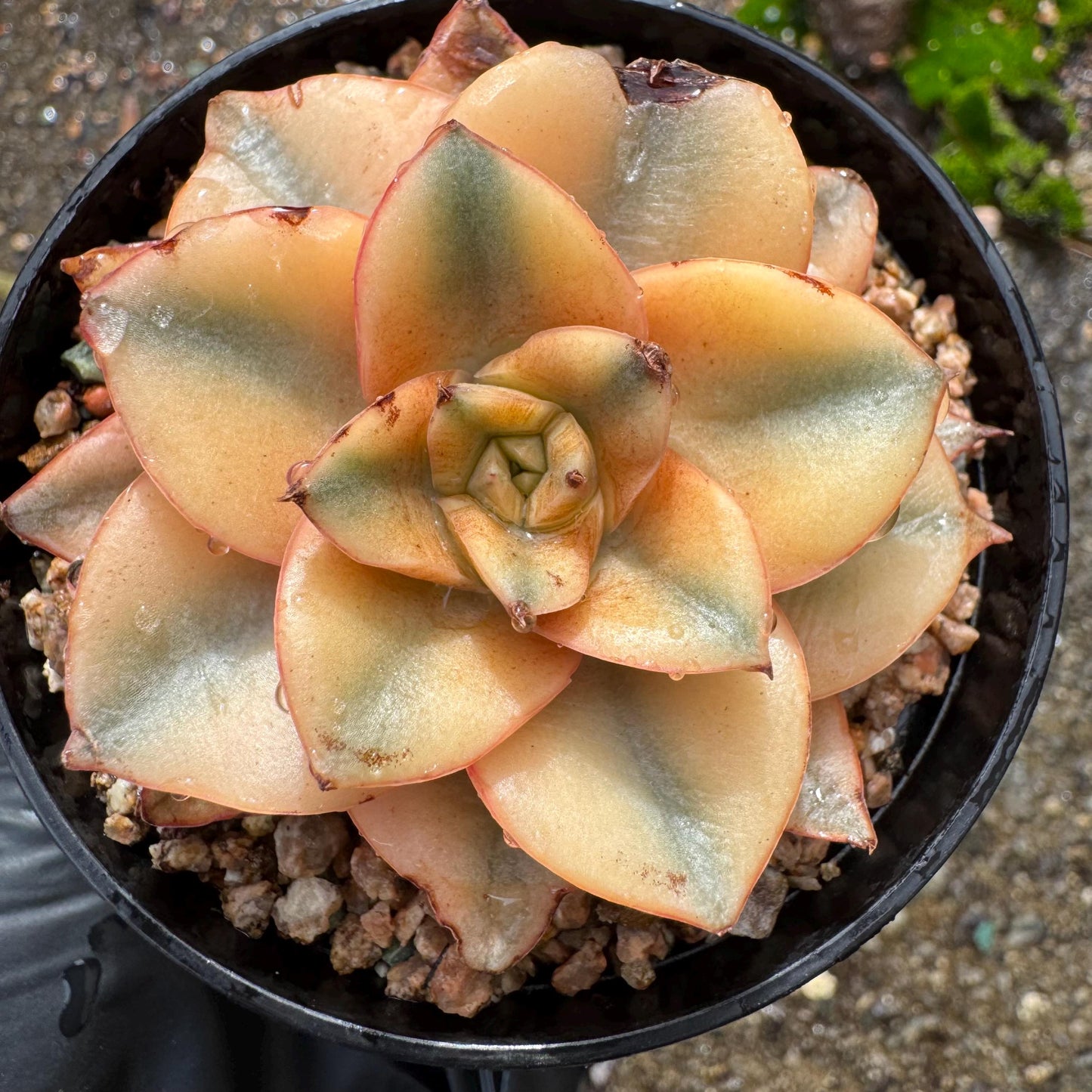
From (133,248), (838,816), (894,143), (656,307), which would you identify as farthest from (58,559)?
(894,143)

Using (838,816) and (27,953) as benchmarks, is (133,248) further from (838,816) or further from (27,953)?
(27,953)

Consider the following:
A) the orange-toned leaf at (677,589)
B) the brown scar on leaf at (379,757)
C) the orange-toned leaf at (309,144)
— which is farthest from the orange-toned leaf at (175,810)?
the orange-toned leaf at (309,144)

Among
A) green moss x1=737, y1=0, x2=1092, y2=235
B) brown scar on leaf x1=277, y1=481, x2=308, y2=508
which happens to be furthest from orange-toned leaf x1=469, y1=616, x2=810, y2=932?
green moss x1=737, y1=0, x2=1092, y2=235

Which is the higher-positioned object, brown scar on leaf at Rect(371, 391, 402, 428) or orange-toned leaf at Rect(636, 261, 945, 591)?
brown scar on leaf at Rect(371, 391, 402, 428)

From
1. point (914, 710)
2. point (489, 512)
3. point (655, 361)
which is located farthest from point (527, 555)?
point (914, 710)

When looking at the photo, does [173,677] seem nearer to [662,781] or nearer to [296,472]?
[296,472]

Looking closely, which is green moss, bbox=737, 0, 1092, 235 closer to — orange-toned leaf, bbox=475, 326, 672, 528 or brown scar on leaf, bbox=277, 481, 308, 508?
orange-toned leaf, bbox=475, 326, 672, 528
